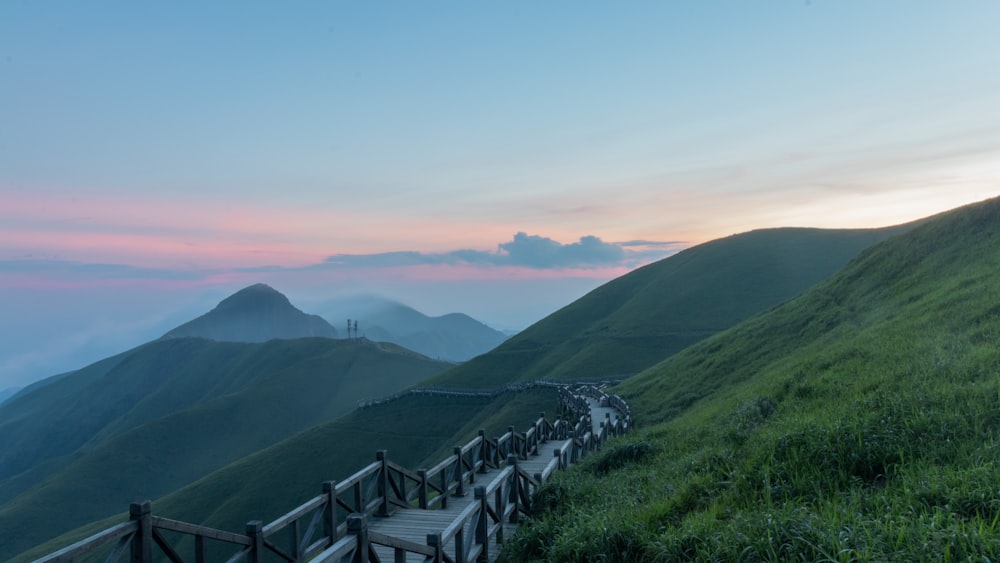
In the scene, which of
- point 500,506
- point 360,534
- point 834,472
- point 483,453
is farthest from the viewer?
point 483,453

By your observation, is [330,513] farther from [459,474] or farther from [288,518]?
[459,474]

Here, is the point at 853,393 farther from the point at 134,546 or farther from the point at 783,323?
the point at 783,323

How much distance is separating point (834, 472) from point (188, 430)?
14578 cm

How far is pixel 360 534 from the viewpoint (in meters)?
7.15

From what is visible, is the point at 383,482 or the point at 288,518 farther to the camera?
the point at 383,482

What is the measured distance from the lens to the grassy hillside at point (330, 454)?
7019cm

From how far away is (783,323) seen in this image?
38938mm

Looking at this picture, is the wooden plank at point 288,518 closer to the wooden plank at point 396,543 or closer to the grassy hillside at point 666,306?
the wooden plank at point 396,543

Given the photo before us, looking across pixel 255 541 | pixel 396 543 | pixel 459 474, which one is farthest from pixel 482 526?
pixel 459 474

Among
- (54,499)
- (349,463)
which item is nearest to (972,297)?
(349,463)

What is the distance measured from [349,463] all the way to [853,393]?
7330 cm

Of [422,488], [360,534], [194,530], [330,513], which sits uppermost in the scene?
[360,534]

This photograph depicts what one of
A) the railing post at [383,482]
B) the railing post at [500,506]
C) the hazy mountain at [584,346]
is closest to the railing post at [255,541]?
the railing post at [500,506]

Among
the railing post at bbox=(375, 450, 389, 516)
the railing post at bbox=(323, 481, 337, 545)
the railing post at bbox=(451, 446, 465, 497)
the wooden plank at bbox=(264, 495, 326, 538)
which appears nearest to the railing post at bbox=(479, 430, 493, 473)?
the railing post at bbox=(451, 446, 465, 497)
